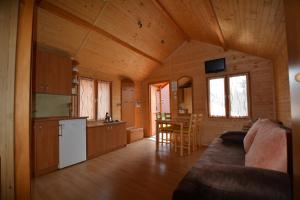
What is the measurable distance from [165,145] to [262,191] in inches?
151

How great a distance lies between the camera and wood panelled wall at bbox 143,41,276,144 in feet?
A: 12.5

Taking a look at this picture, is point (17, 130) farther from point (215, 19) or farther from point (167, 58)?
point (167, 58)

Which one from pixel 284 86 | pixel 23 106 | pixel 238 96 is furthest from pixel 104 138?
pixel 284 86

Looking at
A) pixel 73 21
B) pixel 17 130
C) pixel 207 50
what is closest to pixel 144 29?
pixel 73 21

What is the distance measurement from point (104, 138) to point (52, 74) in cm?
194

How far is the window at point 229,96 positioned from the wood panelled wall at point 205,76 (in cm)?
15

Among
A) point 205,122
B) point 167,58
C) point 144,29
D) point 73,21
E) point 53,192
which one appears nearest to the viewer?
point 53,192

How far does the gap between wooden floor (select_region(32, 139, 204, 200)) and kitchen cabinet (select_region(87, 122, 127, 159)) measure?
24 cm

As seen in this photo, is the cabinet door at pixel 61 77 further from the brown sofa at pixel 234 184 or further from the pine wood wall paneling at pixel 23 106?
the brown sofa at pixel 234 184

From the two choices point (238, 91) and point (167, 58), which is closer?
point (238, 91)

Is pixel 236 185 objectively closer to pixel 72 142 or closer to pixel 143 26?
pixel 72 142

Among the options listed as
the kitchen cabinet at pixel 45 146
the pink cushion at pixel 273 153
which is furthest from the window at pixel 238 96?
the kitchen cabinet at pixel 45 146

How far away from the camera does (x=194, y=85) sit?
193 inches

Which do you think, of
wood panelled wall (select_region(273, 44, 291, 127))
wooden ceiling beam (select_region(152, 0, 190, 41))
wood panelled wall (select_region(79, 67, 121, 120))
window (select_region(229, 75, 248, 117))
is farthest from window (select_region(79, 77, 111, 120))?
wood panelled wall (select_region(273, 44, 291, 127))
